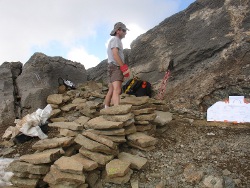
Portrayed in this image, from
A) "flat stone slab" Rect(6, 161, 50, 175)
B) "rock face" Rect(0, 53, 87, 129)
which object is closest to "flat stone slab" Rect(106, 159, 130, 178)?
"flat stone slab" Rect(6, 161, 50, 175)

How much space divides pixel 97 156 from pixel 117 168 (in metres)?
0.49

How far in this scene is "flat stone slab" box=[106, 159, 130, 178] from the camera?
209 inches

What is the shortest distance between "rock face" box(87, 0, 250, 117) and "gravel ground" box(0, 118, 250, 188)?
4.21 feet

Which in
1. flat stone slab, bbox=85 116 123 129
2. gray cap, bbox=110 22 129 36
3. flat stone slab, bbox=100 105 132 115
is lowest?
flat stone slab, bbox=85 116 123 129

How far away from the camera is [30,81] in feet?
34.2

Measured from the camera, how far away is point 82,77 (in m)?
11.6

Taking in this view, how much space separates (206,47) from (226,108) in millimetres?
2425

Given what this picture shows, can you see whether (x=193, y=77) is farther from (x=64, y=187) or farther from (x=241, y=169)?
(x=64, y=187)

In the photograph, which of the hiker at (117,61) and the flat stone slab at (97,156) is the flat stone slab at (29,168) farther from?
the hiker at (117,61)

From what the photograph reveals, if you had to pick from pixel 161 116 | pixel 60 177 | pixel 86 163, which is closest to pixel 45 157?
pixel 60 177

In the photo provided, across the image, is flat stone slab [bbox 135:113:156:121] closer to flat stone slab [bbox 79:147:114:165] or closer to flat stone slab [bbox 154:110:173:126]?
flat stone slab [bbox 154:110:173:126]

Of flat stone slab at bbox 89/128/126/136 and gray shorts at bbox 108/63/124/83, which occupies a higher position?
gray shorts at bbox 108/63/124/83

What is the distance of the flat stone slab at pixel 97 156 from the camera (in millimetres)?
5578

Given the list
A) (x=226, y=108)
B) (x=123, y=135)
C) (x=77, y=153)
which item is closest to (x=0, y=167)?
(x=77, y=153)
